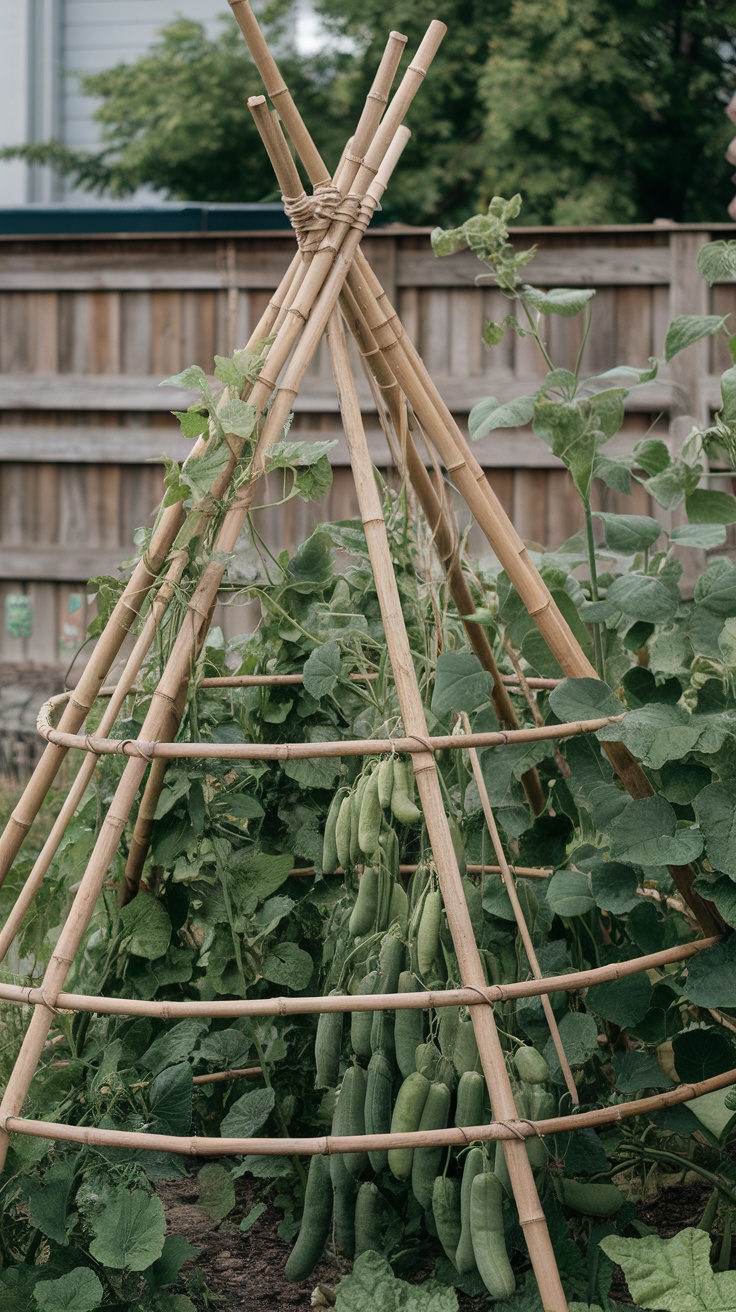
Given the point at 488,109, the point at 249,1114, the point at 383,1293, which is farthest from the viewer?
the point at 488,109

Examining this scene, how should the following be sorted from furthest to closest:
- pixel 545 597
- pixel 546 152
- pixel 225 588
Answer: pixel 546 152
pixel 225 588
pixel 545 597

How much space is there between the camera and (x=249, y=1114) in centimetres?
174

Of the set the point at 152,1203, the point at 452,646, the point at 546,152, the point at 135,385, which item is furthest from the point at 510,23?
the point at 152,1203

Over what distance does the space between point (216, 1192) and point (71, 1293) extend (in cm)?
35

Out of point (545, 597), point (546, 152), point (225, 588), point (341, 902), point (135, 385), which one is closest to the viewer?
point (545, 597)

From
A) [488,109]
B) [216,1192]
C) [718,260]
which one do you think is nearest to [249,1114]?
[216,1192]

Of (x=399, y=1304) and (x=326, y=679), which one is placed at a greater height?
(x=326, y=679)

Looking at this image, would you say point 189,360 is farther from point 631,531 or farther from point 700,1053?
point 700,1053

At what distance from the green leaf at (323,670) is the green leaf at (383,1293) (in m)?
0.71

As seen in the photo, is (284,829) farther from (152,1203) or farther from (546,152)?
(546,152)

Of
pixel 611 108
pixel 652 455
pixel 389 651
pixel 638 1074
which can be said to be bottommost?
pixel 638 1074

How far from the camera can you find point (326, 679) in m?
1.68

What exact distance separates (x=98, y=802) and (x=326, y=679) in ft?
1.64

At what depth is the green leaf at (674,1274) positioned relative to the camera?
1.38 metres
